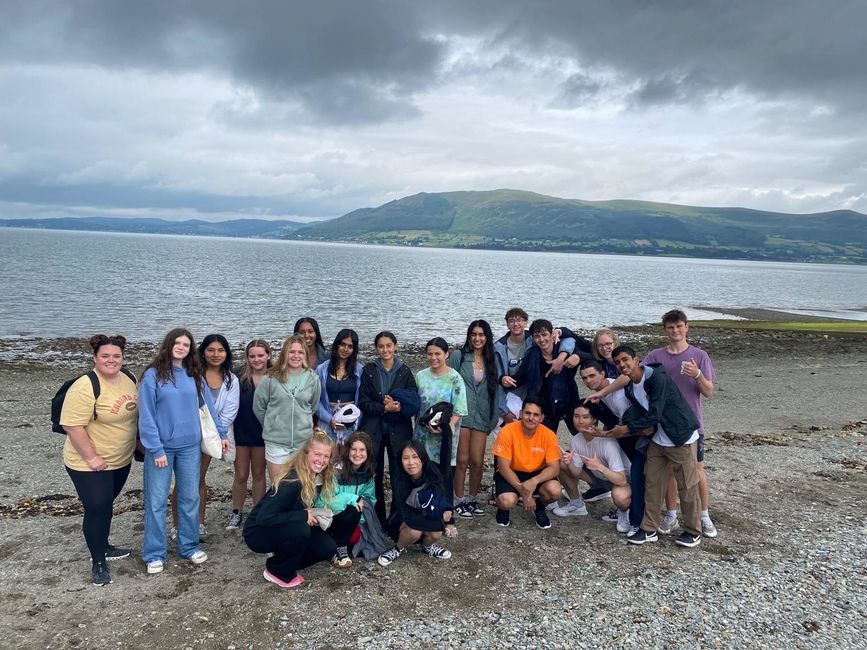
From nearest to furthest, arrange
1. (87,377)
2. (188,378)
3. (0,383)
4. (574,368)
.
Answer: (87,377) < (188,378) < (574,368) < (0,383)

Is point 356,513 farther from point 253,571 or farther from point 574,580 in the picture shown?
point 574,580

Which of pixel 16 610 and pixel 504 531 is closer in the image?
pixel 16 610

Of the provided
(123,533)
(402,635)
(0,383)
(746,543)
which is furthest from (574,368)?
(0,383)

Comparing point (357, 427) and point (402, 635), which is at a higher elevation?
point (357, 427)

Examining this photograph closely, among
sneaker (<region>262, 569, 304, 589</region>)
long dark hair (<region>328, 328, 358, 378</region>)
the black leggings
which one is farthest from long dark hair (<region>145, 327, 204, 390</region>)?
sneaker (<region>262, 569, 304, 589</region>)

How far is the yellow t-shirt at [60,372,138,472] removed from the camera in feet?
19.0

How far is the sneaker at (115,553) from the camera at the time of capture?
22.0 feet

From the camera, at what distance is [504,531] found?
7680 millimetres

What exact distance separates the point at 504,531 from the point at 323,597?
2737 mm

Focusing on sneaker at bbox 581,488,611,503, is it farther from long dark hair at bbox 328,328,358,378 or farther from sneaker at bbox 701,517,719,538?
long dark hair at bbox 328,328,358,378

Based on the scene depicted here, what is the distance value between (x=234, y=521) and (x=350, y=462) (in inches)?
88.6

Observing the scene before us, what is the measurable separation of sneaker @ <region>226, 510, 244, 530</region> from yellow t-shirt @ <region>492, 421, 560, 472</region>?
367 cm

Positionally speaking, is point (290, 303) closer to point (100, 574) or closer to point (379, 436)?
point (379, 436)

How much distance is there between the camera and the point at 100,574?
6.16m
